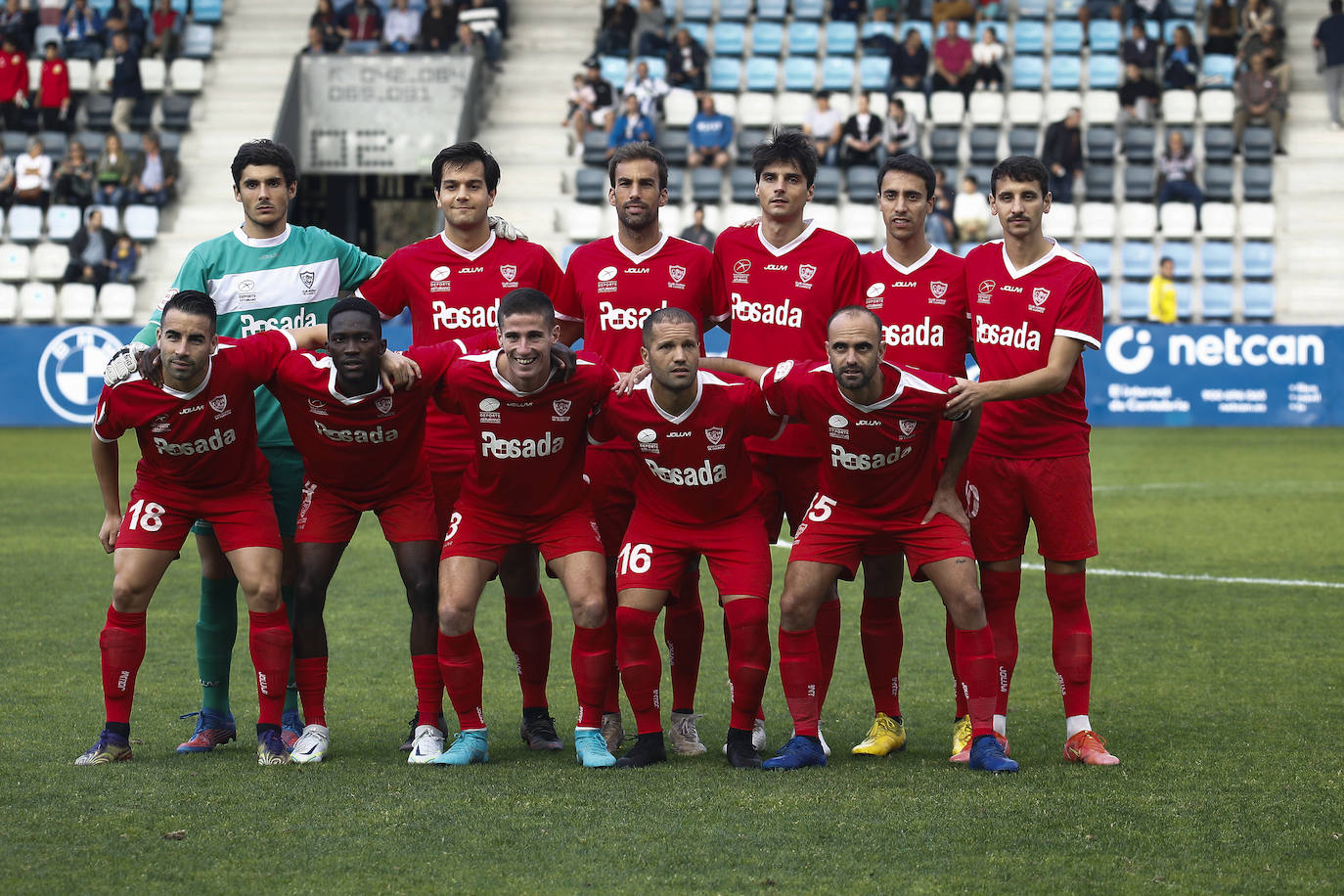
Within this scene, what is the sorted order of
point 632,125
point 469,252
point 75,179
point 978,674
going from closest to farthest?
point 978,674 → point 469,252 → point 632,125 → point 75,179

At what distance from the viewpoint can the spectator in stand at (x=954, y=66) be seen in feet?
78.7

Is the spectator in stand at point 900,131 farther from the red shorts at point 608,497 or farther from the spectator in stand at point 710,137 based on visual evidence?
the red shorts at point 608,497

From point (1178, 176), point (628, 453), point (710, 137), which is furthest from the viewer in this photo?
point (710, 137)

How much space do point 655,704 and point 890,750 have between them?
2.88 feet

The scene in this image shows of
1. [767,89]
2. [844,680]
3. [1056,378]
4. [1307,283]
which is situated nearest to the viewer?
[1056,378]

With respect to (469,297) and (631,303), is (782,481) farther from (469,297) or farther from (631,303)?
(469,297)

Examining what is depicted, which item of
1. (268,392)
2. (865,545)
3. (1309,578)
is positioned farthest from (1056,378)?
(1309,578)

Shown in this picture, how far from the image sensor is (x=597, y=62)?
80.3 ft

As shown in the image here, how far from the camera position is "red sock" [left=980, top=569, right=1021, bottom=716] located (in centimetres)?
597

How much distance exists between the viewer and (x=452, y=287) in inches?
247

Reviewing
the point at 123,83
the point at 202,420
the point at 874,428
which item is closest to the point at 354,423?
the point at 202,420

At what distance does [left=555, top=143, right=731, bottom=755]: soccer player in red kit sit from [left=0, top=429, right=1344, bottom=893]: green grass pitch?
36cm

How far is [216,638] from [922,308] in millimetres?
2928

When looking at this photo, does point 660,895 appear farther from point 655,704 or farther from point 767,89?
point 767,89
